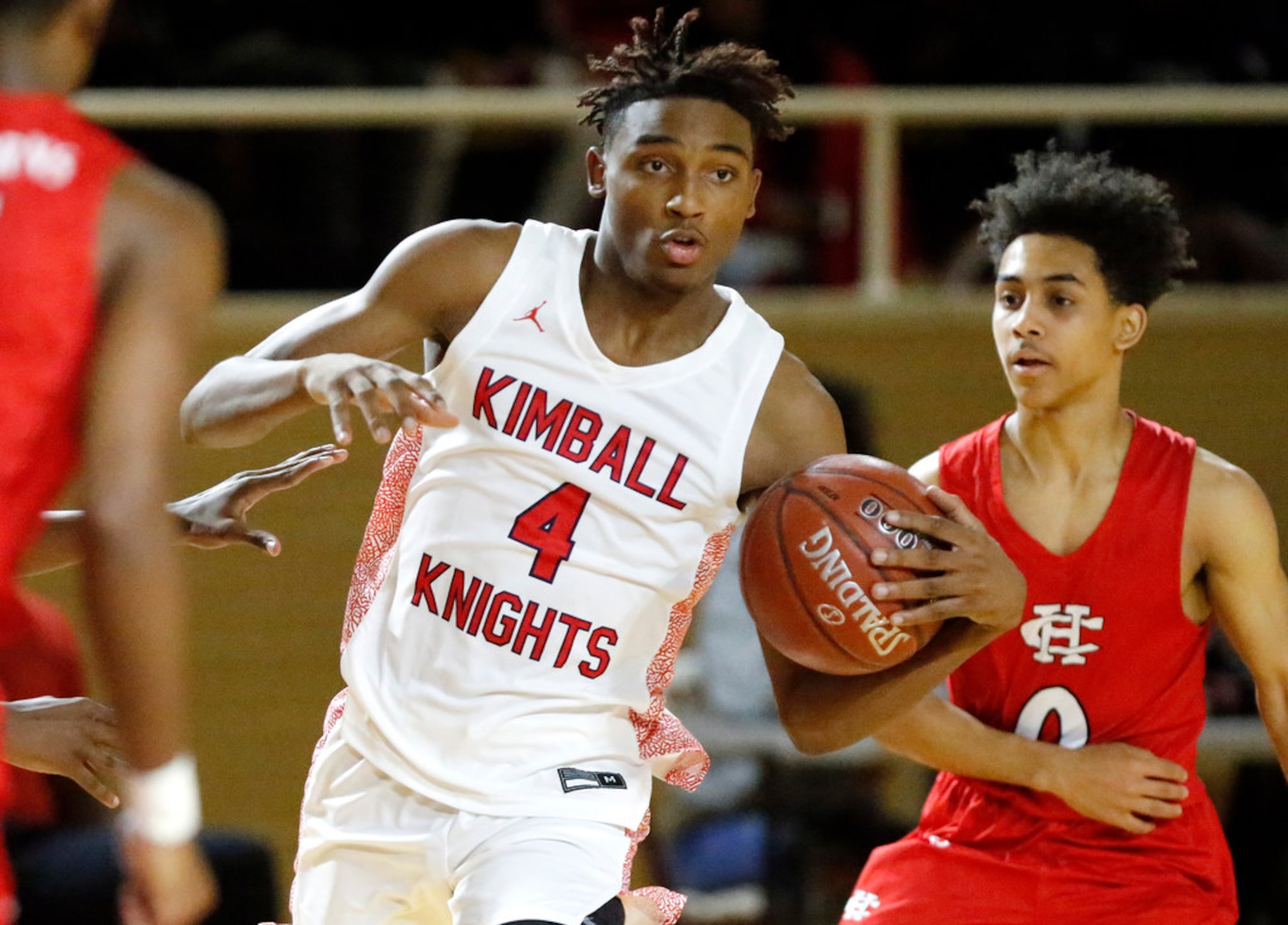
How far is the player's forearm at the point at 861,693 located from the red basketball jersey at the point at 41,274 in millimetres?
1666

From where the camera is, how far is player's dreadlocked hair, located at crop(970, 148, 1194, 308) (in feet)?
12.7

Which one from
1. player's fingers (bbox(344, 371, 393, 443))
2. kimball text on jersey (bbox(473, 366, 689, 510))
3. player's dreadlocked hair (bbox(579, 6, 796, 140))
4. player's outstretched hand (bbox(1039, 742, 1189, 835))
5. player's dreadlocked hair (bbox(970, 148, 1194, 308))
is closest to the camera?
player's fingers (bbox(344, 371, 393, 443))

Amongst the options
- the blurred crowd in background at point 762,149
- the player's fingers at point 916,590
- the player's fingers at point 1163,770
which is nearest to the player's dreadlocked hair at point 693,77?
the player's fingers at point 916,590

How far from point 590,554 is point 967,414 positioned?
440 cm

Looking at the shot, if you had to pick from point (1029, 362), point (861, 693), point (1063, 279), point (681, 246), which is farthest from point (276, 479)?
point (1063, 279)

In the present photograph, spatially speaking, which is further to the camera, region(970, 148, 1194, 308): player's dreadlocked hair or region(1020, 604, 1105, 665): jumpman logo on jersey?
region(970, 148, 1194, 308): player's dreadlocked hair

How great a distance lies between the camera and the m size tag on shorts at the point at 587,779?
3.17 meters

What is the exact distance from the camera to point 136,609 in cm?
Result: 196

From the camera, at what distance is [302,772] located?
7.18 m

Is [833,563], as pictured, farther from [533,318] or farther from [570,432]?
[533,318]

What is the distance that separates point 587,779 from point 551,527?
17.5 inches

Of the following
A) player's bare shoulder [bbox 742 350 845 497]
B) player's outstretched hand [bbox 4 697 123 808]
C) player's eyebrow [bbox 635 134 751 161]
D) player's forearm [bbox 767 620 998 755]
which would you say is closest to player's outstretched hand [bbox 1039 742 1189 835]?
player's forearm [bbox 767 620 998 755]

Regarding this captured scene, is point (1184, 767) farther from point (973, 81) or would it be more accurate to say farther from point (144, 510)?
point (973, 81)

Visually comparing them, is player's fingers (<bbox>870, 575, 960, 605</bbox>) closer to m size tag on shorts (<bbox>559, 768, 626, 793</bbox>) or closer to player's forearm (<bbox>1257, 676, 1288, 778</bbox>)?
m size tag on shorts (<bbox>559, 768, 626, 793</bbox>)
